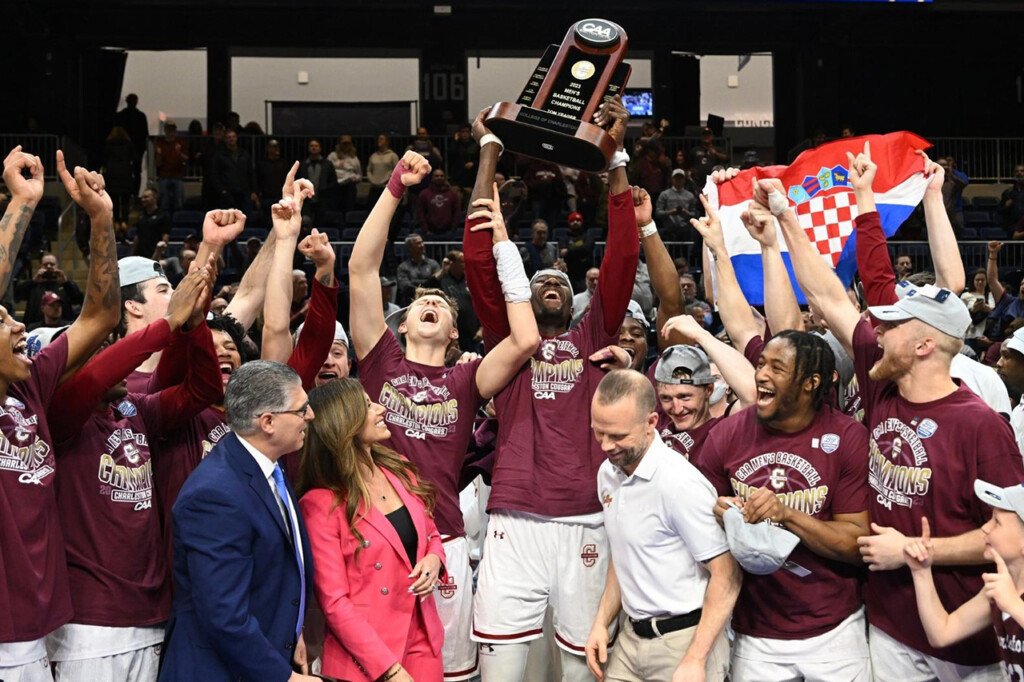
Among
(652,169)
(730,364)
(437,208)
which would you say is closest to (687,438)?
(730,364)

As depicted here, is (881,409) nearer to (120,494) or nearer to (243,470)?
(243,470)

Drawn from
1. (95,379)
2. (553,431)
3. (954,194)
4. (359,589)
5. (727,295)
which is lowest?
(359,589)

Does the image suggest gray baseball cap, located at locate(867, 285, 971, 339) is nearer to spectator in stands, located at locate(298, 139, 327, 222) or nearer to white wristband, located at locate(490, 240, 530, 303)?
white wristband, located at locate(490, 240, 530, 303)

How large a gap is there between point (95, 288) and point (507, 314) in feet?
5.72

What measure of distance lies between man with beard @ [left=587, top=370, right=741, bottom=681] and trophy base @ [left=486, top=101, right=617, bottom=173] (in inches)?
47.6

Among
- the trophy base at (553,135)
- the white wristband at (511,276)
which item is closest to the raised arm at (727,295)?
the trophy base at (553,135)

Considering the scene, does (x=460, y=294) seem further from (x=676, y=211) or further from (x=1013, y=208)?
(x=1013, y=208)

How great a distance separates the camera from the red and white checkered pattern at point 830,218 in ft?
22.7

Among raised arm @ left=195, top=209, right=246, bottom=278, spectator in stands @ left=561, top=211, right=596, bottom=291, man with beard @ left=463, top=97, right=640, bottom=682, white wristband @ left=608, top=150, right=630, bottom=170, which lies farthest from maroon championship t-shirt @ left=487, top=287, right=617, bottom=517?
spectator in stands @ left=561, top=211, right=596, bottom=291

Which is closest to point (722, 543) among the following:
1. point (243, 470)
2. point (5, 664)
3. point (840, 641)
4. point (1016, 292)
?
point (840, 641)

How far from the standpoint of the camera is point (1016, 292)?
14.2 meters

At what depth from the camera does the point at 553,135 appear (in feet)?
16.7

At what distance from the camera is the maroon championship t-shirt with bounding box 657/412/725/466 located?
4.99m

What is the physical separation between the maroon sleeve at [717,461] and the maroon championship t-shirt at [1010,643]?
1.06 meters
